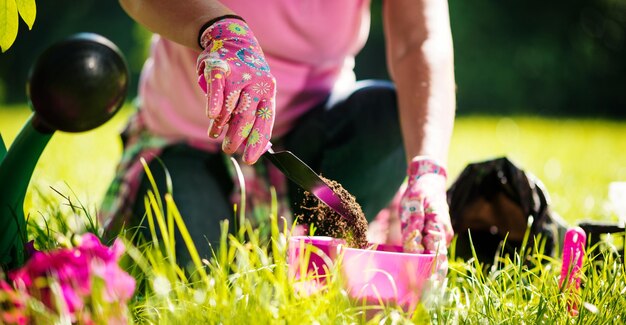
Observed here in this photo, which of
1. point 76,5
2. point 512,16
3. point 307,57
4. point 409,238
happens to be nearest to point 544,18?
point 512,16

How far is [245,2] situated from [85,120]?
759 mm

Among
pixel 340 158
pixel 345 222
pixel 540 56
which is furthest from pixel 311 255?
pixel 540 56

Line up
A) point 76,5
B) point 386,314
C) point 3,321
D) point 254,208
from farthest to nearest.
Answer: point 76,5
point 254,208
point 386,314
point 3,321

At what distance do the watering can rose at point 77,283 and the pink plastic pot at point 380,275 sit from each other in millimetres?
374

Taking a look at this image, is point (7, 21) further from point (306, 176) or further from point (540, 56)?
point (540, 56)

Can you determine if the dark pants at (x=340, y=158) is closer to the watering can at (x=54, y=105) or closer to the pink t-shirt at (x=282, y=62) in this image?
the pink t-shirt at (x=282, y=62)

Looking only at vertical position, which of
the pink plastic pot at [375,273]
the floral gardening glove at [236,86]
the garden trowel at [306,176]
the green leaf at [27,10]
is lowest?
the pink plastic pot at [375,273]

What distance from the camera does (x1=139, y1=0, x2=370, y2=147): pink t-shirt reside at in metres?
1.92

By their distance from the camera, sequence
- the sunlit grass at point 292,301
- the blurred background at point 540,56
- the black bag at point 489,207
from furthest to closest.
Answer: the blurred background at point 540,56, the black bag at point 489,207, the sunlit grass at point 292,301

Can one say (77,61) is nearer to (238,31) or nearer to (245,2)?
(238,31)

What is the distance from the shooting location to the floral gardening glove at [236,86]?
1.18 m

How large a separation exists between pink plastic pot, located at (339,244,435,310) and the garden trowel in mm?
108

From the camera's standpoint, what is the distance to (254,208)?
2.03m

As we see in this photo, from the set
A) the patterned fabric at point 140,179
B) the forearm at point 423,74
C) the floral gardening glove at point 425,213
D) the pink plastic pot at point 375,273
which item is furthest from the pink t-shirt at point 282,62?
the pink plastic pot at point 375,273
